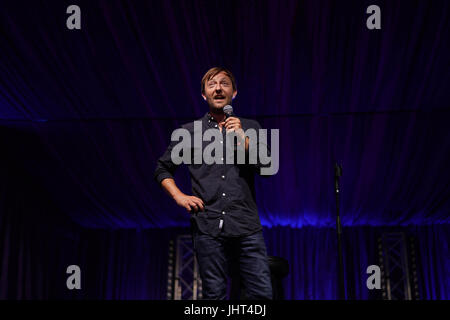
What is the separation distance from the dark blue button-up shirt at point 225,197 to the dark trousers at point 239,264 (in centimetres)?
4

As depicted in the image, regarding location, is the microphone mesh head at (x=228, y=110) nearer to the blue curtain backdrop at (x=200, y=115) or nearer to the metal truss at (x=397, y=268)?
the blue curtain backdrop at (x=200, y=115)

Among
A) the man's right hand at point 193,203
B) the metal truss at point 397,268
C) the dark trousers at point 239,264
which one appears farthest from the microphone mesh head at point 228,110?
the metal truss at point 397,268

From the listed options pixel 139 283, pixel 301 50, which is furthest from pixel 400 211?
pixel 139 283

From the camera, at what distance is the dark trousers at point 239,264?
62.0 inches

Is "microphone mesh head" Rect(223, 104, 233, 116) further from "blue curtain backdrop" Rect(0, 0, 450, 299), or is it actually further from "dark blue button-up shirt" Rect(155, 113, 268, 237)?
"blue curtain backdrop" Rect(0, 0, 450, 299)

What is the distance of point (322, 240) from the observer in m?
8.40

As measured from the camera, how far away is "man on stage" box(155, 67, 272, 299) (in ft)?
5.22

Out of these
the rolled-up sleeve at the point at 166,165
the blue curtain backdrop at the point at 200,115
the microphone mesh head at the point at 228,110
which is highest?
the blue curtain backdrop at the point at 200,115

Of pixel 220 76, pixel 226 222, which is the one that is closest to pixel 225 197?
pixel 226 222

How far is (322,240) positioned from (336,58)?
477 centimetres

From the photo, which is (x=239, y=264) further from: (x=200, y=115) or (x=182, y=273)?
(x=182, y=273)

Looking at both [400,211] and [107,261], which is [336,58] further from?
[107,261]

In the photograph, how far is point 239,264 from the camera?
164cm

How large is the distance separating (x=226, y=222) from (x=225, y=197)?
108 millimetres
